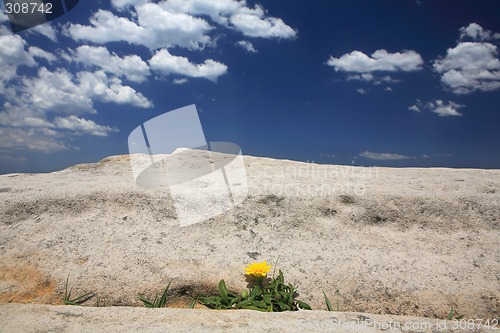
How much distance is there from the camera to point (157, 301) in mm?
3217

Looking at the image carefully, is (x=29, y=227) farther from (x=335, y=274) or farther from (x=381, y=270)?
(x=381, y=270)

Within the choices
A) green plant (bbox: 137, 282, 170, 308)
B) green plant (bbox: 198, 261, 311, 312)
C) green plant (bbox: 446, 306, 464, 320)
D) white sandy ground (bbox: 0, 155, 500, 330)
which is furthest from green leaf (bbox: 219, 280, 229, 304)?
green plant (bbox: 446, 306, 464, 320)

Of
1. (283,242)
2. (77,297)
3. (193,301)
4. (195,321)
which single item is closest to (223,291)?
(193,301)

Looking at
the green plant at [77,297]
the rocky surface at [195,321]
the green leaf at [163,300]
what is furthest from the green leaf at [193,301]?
the green plant at [77,297]

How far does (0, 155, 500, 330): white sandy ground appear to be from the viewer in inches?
131

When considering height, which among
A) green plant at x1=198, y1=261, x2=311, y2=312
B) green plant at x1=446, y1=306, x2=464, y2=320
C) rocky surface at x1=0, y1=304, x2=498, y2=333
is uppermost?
rocky surface at x1=0, y1=304, x2=498, y2=333

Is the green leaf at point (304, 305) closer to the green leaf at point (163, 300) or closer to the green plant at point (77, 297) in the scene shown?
the green leaf at point (163, 300)

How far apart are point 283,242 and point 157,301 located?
146 cm

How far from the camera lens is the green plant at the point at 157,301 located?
3.15 meters

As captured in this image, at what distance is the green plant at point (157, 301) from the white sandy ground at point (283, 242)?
0.29ft

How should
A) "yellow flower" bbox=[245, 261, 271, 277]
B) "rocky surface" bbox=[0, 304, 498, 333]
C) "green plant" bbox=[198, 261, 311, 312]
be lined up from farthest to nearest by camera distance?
"yellow flower" bbox=[245, 261, 271, 277] < "green plant" bbox=[198, 261, 311, 312] < "rocky surface" bbox=[0, 304, 498, 333]

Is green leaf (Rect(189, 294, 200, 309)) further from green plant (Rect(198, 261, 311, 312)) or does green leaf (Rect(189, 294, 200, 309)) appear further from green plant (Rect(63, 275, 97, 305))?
green plant (Rect(63, 275, 97, 305))

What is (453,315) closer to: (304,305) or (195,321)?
(304,305)

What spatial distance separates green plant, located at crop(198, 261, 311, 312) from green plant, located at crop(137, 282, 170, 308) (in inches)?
12.7
